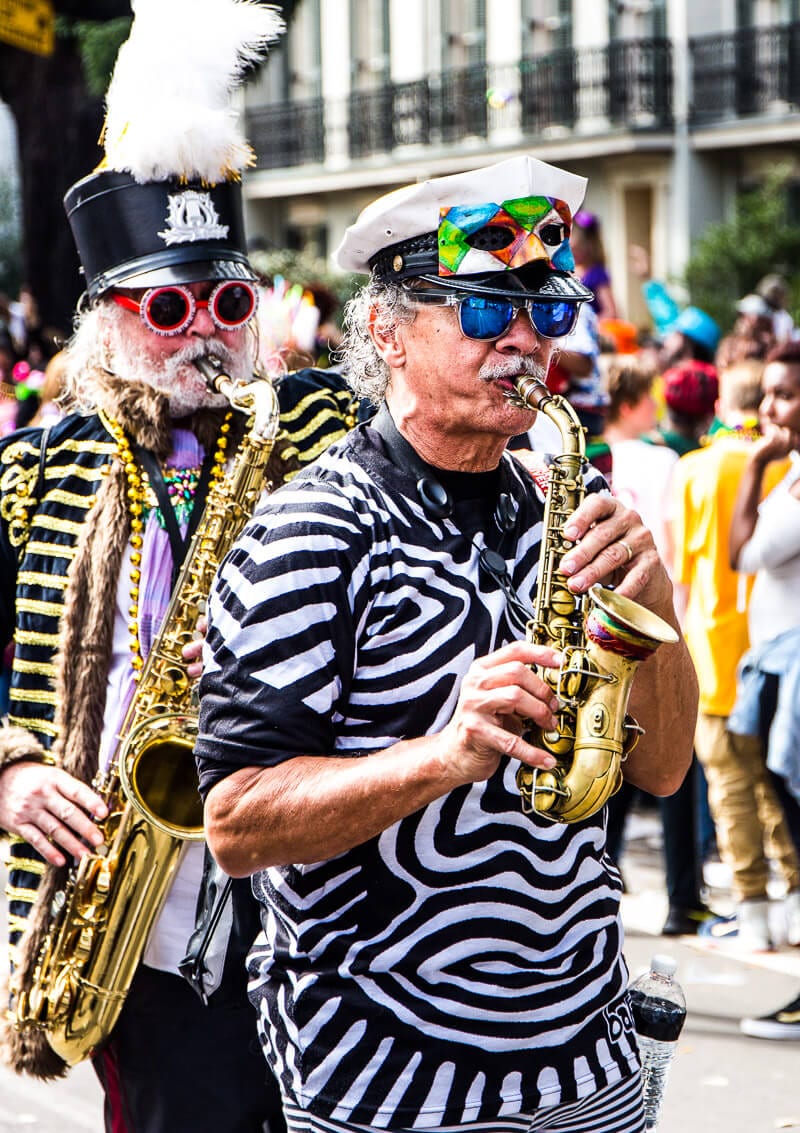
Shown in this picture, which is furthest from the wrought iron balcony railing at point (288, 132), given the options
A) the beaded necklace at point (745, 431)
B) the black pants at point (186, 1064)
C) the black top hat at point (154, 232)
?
the black pants at point (186, 1064)

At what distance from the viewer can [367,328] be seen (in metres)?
2.49

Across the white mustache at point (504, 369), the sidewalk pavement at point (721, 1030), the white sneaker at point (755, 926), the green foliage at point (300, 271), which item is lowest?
the sidewalk pavement at point (721, 1030)

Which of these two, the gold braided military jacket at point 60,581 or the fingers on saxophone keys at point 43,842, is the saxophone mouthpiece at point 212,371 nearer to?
the gold braided military jacket at point 60,581

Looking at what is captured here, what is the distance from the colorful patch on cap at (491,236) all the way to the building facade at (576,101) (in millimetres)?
24709

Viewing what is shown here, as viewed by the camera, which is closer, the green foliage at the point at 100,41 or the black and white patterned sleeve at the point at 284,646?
the black and white patterned sleeve at the point at 284,646

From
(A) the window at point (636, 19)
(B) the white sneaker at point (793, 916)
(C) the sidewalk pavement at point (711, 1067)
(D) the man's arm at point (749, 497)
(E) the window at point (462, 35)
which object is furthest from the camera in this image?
(E) the window at point (462, 35)

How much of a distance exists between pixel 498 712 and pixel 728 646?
435cm

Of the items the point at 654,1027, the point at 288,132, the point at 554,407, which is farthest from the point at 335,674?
the point at 288,132

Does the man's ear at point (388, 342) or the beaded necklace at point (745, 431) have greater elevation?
the man's ear at point (388, 342)

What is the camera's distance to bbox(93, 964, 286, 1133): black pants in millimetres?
2963

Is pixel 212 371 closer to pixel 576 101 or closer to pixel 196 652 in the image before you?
pixel 196 652

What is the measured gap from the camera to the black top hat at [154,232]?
326 centimetres

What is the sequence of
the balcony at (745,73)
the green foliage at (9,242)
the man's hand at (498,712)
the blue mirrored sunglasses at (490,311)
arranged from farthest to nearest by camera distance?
1. the green foliage at (9,242)
2. the balcony at (745,73)
3. the blue mirrored sunglasses at (490,311)
4. the man's hand at (498,712)

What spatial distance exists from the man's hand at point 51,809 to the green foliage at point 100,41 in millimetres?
7377
